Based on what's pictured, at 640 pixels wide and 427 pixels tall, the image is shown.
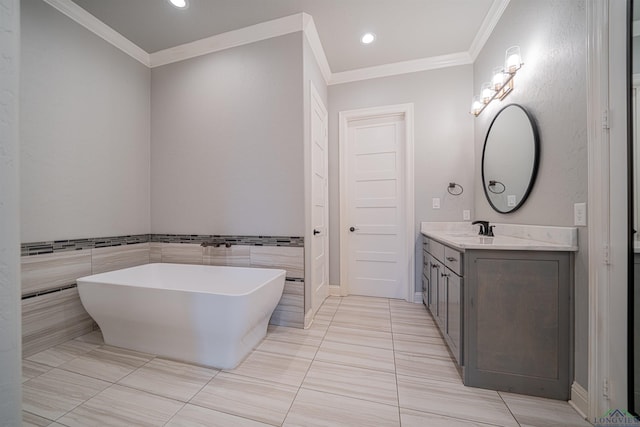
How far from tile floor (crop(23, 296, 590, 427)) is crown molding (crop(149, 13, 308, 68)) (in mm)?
2781

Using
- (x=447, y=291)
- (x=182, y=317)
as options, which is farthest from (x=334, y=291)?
(x=182, y=317)

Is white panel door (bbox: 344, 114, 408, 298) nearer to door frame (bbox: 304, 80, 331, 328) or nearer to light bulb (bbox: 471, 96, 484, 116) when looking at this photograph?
light bulb (bbox: 471, 96, 484, 116)

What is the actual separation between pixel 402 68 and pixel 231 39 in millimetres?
1911

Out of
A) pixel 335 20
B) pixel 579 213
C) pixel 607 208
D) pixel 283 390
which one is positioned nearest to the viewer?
pixel 607 208

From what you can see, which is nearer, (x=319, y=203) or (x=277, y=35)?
(x=277, y=35)

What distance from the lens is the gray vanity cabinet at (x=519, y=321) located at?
1284 mm

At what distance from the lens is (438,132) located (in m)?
2.67

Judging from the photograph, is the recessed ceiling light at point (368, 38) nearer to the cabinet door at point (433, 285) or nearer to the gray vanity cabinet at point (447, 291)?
the gray vanity cabinet at point (447, 291)

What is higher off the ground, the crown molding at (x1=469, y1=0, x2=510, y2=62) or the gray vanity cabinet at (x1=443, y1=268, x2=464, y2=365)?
the crown molding at (x1=469, y1=0, x2=510, y2=62)

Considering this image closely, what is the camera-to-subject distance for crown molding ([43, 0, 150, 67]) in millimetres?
1912

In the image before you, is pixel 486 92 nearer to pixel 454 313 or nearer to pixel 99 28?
pixel 454 313

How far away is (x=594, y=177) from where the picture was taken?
1.15 m

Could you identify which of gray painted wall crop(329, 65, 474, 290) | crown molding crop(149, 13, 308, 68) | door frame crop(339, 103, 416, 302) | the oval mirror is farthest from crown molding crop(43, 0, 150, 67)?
the oval mirror

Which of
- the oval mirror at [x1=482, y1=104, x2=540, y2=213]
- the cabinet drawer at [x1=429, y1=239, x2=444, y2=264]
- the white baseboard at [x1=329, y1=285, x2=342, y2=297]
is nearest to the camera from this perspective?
the oval mirror at [x1=482, y1=104, x2=540, y2=213]
